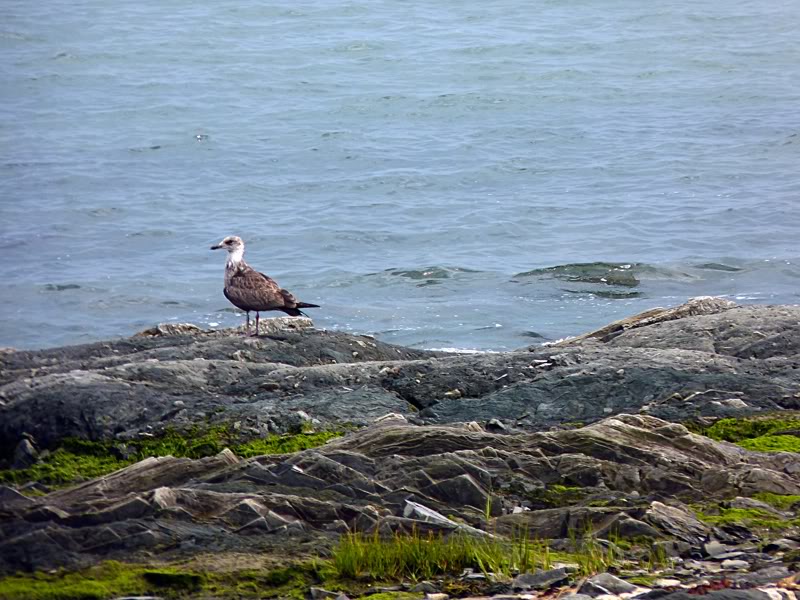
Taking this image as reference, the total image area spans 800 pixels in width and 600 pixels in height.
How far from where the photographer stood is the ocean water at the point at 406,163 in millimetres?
22766

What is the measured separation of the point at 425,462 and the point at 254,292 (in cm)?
570

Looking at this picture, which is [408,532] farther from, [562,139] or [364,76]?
[364,76]

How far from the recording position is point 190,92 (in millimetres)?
44562

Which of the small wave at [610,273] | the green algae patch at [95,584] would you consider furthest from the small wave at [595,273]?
the green algae patch at [95,584]

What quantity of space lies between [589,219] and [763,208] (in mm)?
4047

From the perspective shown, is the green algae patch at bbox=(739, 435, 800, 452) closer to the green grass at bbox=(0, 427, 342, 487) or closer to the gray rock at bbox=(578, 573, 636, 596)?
the gray rock at bbox=(578, 573, 636, 596)

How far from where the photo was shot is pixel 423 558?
611cm

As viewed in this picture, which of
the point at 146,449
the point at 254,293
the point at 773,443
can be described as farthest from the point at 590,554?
the point at 254,293

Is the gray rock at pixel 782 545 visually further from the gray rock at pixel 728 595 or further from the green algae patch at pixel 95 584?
the green algae patch at pixel 95 584

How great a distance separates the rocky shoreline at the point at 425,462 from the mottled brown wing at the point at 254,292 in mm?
1038

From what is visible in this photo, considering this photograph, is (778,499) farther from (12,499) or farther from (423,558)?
(12,499)

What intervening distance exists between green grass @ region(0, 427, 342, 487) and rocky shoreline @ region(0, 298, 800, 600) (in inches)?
1.0

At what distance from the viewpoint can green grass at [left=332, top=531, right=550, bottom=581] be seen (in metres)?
6.03

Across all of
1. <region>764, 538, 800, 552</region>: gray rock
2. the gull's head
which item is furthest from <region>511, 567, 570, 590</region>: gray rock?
the gull's head
